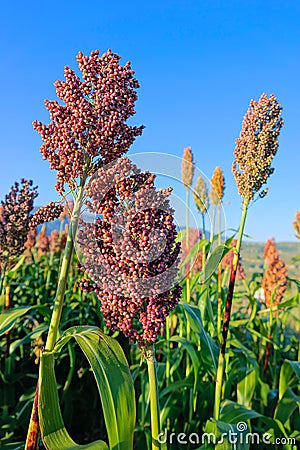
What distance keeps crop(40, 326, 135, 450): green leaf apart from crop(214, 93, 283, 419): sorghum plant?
3.17 ft

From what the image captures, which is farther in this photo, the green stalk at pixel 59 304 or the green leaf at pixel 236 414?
the green leaf at pixel 236 414

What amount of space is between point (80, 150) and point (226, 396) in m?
2.61

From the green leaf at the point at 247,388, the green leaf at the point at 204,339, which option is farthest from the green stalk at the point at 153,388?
the green leaf at the point at 247,388

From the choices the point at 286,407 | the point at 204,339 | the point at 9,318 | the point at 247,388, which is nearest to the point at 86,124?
the point at 9,318

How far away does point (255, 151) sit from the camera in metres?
2.26

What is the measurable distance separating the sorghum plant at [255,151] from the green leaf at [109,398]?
3.17 ft

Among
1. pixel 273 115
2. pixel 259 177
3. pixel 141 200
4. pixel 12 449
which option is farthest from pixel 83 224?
pixel 12 449

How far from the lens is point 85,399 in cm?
453

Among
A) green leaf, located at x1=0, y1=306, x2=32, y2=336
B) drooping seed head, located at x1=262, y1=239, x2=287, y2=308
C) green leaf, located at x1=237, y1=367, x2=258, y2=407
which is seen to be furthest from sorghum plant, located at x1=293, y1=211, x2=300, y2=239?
green leaf, located at x1=0, y1=306, x2=32, y2=336

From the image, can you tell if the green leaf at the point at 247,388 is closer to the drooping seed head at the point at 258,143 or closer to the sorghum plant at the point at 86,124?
the drooping seed head at the point at 258,143

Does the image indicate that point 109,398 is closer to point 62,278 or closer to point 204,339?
point 62,278

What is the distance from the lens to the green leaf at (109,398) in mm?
1301

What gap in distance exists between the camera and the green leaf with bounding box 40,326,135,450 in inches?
51.2

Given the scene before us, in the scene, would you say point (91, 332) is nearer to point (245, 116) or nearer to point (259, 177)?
point (259, 177)
